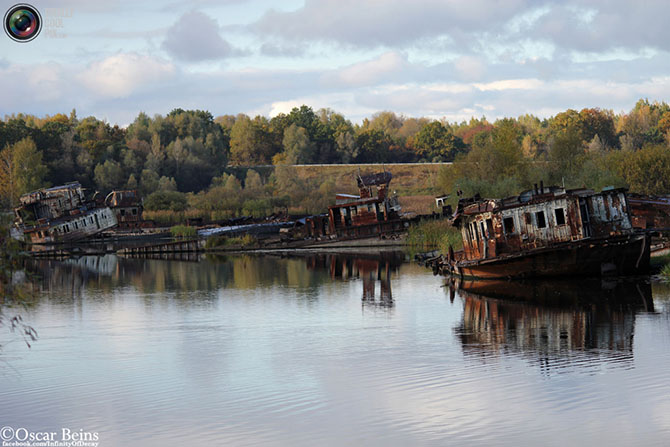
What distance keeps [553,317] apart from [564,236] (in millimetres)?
6999

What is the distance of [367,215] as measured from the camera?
63.6 metres

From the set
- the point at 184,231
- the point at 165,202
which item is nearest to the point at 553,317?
the point at 184,231

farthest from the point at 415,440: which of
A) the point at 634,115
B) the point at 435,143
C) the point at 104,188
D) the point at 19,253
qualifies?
the point at 634,115

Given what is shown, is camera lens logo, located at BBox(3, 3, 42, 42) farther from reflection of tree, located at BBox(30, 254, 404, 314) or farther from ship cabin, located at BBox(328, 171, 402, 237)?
Result: ship cabin, located at BBox(328, 171, 402, 237)

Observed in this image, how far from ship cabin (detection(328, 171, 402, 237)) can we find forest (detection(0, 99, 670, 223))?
5850 millimetres

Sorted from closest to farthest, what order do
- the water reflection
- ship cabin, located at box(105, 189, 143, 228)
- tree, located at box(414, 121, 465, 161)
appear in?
the water reflection → ship cabin, located at box(105, 189, 143, 228) → tree, located at box(414, 121, 465, 161)

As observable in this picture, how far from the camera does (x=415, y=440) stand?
14.9 metres

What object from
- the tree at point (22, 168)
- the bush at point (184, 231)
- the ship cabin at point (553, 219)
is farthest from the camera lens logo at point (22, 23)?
the tree at point (22, 168)

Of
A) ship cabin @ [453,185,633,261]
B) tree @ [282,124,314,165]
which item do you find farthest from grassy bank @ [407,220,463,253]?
tree @ [282,124,314,165]

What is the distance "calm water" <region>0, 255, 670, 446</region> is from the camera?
622 inches

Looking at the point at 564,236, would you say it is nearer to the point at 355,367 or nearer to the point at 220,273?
the point at 355,367

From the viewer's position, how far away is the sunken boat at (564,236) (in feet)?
108

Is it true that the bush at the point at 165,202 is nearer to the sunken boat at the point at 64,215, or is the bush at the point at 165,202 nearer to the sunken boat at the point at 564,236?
the sunken boat at the point at 64,215

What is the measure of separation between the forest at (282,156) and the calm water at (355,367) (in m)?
30.9
